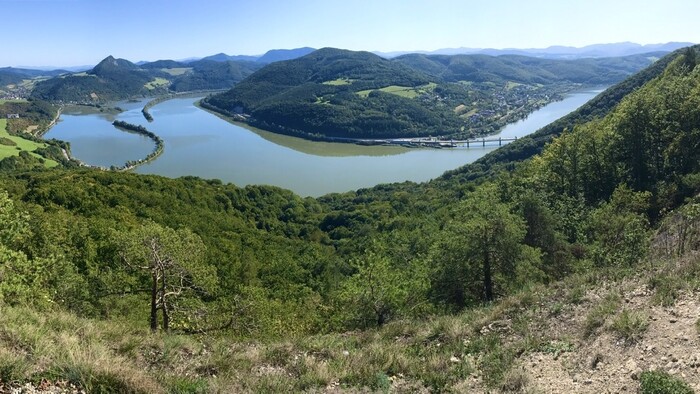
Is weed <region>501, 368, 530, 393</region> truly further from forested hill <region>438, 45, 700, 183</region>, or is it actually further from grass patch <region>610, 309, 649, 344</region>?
forested hill <region>438, 45, 700, 183</region>

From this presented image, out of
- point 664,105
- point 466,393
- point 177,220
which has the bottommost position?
point 177,220

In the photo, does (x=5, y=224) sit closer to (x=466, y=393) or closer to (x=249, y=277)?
(x=466, y=393)

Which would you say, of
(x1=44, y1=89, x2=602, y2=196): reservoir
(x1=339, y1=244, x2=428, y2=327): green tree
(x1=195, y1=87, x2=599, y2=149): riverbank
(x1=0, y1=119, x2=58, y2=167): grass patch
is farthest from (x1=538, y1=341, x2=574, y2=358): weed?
(x1=195, y1=87, x2=599, y2=149): riverbank

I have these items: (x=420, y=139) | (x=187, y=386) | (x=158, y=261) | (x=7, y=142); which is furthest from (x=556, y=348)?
(x=420, y=139)

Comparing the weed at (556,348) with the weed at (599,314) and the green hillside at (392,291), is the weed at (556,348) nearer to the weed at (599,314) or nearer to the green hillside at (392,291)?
the green hillside at (392,291)

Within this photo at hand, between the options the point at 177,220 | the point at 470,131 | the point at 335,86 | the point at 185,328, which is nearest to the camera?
the point at 185,328

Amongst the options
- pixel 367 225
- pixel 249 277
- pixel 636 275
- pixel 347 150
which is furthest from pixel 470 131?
pixel 636 275

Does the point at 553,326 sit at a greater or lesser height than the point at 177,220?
greater
